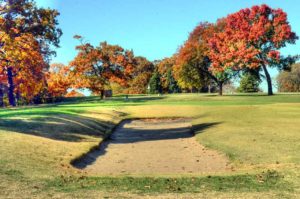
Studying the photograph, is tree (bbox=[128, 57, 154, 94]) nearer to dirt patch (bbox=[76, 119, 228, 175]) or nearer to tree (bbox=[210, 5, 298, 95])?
tree (bbox=[210, 5, 298, 95])

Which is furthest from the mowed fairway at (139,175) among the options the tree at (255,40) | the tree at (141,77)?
the tree at (141,77)

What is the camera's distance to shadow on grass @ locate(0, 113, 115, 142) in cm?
2016

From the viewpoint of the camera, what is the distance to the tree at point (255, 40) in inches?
2351

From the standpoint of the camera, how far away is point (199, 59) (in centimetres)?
6988

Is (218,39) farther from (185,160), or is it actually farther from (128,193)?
(128,193)

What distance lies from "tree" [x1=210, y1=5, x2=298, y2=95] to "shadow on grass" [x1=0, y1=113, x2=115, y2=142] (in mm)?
→ 38988

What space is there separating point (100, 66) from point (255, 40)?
25556mm

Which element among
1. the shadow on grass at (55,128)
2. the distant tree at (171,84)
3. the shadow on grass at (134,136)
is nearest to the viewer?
the shadow on grass at (134,136)

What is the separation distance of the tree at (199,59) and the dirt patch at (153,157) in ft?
145

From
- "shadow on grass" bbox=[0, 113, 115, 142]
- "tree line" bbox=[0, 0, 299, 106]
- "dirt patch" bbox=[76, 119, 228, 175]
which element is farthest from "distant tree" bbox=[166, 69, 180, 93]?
"dirt patch" bbox=[76, 119, 228, 175]

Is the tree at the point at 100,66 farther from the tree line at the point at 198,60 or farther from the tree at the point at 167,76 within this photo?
the tree at the point at 167,76

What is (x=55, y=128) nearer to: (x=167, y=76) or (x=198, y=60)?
(x=198, y=60)

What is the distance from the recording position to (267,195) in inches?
360

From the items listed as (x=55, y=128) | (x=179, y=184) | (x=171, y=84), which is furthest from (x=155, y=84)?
(x=179, y=184)
